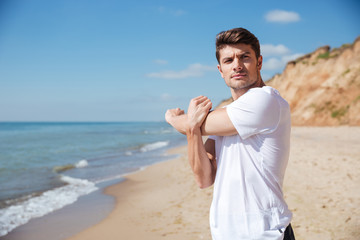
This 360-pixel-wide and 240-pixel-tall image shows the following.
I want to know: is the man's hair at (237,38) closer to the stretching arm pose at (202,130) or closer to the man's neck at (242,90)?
the man's neck at (242,90)

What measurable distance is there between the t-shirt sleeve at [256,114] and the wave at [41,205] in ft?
18.1

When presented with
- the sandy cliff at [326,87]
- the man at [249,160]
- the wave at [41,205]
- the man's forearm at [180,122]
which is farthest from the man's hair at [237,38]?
the sandy cliff at [326,87]

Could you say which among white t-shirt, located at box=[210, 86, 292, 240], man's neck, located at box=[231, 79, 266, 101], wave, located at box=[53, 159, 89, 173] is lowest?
wave, located at box=[53, 159, 89, 173]

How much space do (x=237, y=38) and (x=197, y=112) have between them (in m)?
0.48

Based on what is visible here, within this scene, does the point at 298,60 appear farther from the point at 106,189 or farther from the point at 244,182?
the point at 244,182

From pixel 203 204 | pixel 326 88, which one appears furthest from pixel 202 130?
pixel 326 88

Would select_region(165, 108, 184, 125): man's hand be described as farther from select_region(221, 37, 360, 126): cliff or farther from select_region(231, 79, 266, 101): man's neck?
select_region(221, 37, 360, 126): cliff

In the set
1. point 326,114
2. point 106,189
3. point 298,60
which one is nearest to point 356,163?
point 106,189

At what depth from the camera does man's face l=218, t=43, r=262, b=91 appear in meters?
1.68

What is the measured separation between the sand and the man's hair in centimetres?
362

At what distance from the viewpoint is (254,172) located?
4.89 feet

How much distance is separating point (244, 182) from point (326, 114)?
77.8 feet

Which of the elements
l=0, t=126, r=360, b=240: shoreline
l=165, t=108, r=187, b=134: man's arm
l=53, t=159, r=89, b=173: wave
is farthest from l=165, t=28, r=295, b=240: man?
l=53, t=159, r=89, b=173: wave

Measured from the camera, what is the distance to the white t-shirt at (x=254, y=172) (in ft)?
4.84
